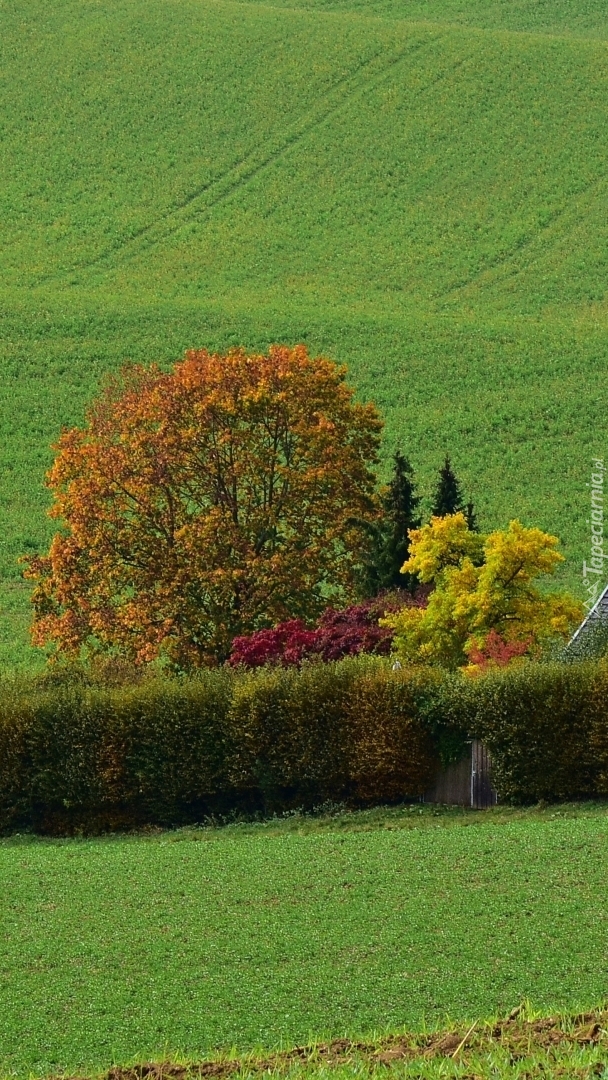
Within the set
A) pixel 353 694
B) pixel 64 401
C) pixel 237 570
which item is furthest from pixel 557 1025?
pixel 64 401

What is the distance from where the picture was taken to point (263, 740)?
4366 cm

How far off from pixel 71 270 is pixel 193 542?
59199 mm

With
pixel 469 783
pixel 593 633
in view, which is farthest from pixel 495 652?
pixel 469 783

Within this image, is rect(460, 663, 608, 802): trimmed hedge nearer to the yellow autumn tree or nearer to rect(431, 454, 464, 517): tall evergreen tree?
the yellow autumn tree

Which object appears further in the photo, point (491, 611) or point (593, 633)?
point (491, 611)

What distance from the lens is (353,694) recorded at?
43.3 m

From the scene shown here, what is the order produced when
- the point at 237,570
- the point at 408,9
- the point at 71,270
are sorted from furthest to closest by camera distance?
1. the point at 408,9
2. the point at 71,270
3. the point at 237,570

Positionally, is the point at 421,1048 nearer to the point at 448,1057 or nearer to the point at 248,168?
the point at 448,1057

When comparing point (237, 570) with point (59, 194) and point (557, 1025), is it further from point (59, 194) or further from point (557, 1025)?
point (59, 194)

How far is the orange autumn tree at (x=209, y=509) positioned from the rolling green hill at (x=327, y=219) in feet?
38.9

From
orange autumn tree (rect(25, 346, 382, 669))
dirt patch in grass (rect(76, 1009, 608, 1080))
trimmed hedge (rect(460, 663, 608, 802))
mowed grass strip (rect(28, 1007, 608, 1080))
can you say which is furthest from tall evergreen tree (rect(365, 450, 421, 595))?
dirt patch in grass (rect(76, 1009, 608, 1080))

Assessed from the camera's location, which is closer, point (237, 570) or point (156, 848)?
point (156, 848)

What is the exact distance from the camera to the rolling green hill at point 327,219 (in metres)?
89.4

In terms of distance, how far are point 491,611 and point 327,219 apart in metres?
70.1
